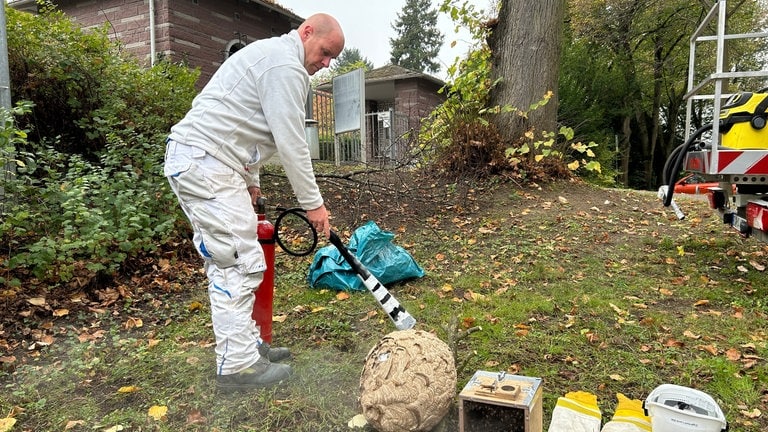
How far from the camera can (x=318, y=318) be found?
3506mm

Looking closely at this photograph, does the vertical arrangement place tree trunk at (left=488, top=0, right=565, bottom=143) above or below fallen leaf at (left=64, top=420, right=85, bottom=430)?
above

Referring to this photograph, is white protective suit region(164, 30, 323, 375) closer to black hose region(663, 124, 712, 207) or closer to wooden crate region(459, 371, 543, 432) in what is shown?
wooden crate region(459, 371, 543, 432)

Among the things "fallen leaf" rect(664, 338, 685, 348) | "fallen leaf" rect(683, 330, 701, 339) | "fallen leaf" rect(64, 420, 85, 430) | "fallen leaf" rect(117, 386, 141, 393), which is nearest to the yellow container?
"fallen leaf" rect(683, 330, 701, 339)

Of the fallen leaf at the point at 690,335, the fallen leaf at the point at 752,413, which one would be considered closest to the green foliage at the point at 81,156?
the fallen leaf at the point at 690,335

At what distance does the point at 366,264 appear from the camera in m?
4.05

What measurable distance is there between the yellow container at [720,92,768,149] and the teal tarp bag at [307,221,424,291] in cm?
257

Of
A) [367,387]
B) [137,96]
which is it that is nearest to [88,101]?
[137,96]

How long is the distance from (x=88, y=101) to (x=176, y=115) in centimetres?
92

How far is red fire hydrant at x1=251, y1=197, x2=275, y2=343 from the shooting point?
268 cm

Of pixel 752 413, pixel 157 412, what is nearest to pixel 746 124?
pixel 752 413

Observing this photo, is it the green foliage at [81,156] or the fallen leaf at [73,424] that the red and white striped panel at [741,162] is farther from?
the green foliage at [81,156]

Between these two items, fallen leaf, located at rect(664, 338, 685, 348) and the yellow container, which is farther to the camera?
the yellow container

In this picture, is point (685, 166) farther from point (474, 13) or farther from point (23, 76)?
point (23, 76)

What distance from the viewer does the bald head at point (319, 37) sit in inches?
97.7
